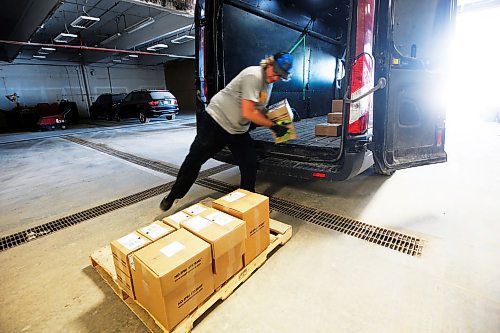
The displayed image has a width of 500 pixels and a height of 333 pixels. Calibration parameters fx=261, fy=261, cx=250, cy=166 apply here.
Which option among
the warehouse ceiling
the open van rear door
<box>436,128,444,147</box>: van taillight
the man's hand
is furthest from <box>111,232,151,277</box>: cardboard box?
the warehouse ceiling

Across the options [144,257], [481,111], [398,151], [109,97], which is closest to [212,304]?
[144,257]

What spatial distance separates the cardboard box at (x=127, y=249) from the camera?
1413 millimetres

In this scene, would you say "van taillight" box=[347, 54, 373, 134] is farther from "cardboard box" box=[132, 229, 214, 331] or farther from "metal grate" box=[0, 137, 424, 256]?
"cardboard box" box=[132, 229, 214, 331]

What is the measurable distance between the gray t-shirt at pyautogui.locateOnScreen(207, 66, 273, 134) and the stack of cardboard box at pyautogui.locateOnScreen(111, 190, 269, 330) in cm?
79

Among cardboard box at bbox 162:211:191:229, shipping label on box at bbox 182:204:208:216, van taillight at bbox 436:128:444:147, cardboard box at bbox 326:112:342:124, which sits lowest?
cardboard box at bbox 162:211:191:229

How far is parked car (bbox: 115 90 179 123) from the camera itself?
1151 cm

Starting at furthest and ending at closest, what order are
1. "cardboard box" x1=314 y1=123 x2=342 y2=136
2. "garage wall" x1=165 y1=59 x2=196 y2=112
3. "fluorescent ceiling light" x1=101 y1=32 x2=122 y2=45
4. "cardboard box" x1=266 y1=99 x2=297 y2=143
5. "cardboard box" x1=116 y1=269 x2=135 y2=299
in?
"garage wall" x1=165 y1=59 x2=196 y2=112
"fluorescent ceiling light" x1=101 y1=32 x2=122 y2=45
"cardboard box" x1=314 y1=123 x2=342 y2=136
"cardboard box" x1=266 y1=99 x2=297 y2=143
"cardboard box" x1=116 y1=269 x2=135 y2=299

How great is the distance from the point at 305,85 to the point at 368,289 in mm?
A: 4230

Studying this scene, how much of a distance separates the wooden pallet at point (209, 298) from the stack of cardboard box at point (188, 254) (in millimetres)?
32

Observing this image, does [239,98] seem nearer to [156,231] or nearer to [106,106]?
[156,231]

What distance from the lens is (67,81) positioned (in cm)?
1733

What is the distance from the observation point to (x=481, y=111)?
405 inches

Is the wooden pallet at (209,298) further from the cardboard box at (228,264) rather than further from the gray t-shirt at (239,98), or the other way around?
the gray t-shirt at (239,98)

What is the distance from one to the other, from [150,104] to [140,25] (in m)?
3.37
